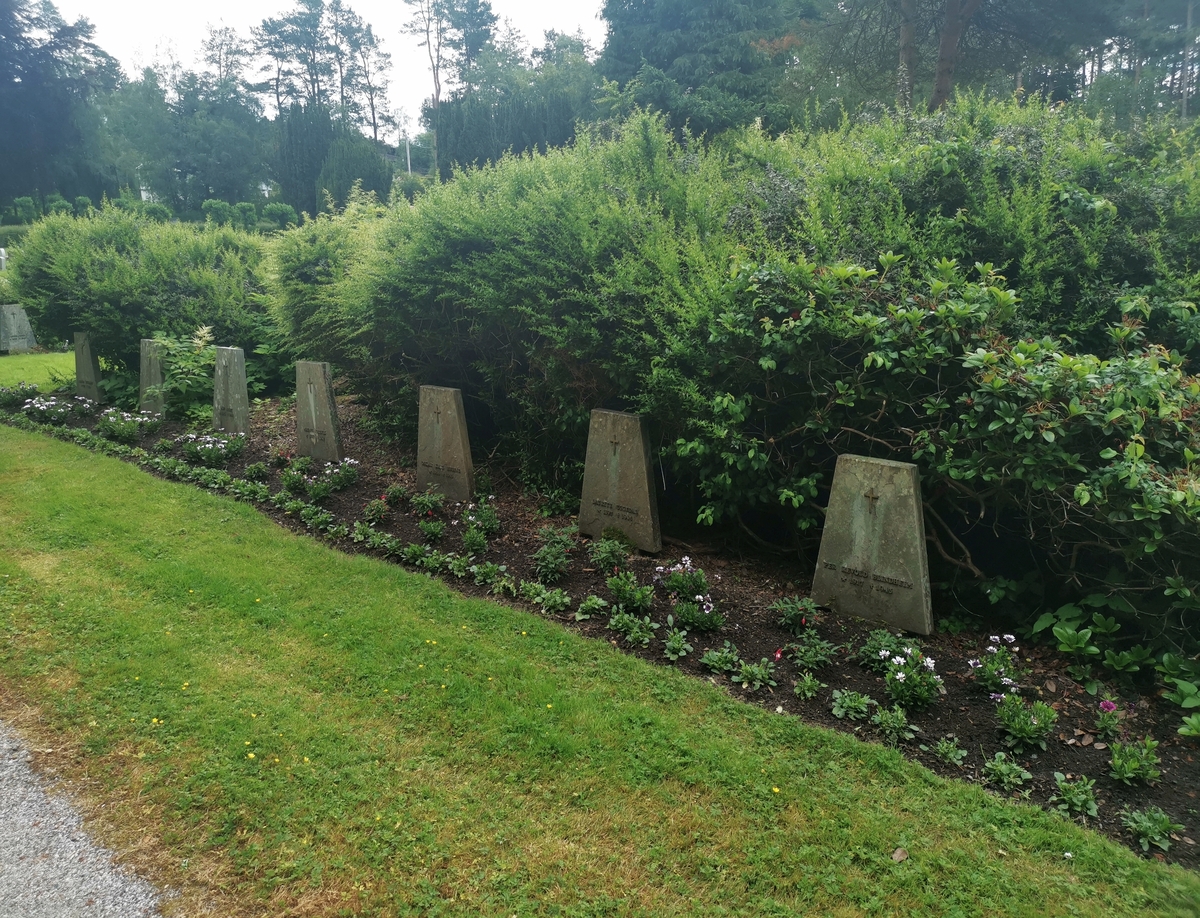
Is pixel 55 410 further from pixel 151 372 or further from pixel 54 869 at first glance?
pixel 54 869

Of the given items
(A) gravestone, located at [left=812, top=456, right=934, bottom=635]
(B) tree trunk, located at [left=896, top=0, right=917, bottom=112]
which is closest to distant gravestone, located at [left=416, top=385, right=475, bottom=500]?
(A) gravestone, located at [left=812, top=456, right=934, bottom=635]

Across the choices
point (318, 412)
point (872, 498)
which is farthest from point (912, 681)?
point (318, 412)

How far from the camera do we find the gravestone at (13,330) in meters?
17.5

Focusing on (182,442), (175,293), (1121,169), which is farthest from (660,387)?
(175,293)

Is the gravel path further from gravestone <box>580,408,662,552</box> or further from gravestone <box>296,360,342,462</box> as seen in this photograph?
gravestone <box>296,360,342,462</box>

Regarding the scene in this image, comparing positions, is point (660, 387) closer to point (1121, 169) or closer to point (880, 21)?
point (1121, 169)

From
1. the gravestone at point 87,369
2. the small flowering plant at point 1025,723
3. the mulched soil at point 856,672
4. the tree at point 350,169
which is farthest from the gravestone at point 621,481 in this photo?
the tree at point 350,169

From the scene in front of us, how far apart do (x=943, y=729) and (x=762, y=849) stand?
1209 millimetres

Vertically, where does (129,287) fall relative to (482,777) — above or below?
above

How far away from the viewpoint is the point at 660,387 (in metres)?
5.20

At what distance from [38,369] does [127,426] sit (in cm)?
808

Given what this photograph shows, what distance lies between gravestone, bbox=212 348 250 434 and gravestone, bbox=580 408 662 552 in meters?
5.18

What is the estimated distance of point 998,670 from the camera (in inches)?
139

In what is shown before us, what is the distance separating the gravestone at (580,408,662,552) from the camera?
538cm
